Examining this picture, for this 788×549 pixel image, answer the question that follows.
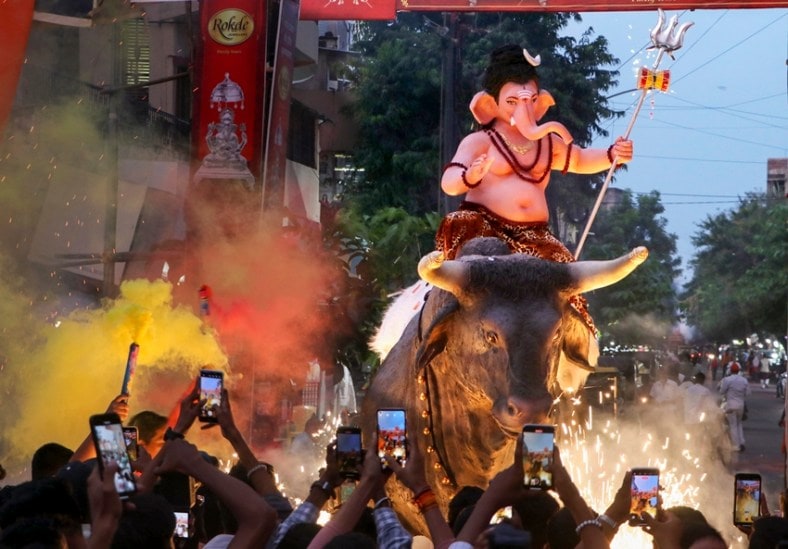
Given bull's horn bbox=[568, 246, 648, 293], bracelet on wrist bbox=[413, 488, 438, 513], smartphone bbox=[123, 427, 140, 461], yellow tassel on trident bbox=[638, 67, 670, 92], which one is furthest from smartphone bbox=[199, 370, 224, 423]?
yellow tassel on trident bbox=[638, 67, 670, 92]

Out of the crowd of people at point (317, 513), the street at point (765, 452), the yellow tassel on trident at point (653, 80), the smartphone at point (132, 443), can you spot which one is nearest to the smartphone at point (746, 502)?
the crowd of people at point (317, 513)

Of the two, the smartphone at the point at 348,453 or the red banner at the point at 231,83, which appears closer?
the smartphone at the point at 348,453

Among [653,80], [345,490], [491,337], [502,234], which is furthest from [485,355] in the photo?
[653,80]

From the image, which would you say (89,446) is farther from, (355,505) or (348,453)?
(355,505)

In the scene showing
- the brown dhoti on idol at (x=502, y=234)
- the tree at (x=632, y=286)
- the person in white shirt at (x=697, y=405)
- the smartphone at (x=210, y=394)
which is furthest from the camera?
the tree at (x=632, y=286)

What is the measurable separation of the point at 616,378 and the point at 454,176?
10553 millimetres

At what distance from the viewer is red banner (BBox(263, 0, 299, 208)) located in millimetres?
15664

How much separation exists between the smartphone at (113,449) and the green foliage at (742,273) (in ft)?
125

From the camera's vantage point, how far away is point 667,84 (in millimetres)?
9438

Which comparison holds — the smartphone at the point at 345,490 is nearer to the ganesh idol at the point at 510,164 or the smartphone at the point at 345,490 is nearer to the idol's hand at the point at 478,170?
the ganesh idol at the point at 510,164

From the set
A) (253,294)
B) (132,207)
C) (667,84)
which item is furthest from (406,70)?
(667,84)

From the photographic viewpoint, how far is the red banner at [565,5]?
15195 millimetres

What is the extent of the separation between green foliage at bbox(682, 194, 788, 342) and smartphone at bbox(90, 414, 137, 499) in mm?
38244

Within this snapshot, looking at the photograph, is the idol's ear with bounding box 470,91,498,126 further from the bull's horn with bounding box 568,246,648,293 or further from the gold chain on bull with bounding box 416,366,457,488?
the gold chain on bull with bounding box 416,366,457,488
